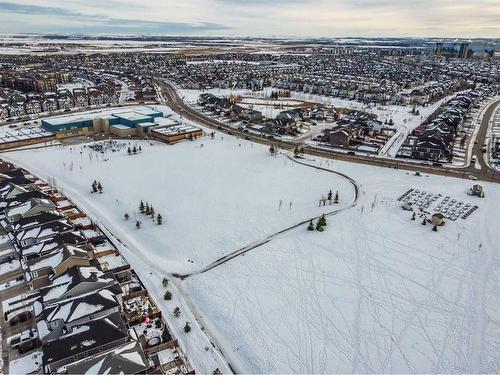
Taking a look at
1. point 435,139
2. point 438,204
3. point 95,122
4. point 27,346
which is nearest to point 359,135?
point 435,139

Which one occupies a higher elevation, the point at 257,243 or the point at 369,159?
the point at 369,159

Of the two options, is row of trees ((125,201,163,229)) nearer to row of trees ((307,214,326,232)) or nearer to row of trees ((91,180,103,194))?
row of trees ((91,180,103,194))

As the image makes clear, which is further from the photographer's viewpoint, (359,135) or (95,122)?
(95,122)

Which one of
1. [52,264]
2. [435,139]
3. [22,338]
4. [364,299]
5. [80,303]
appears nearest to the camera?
[22,338]

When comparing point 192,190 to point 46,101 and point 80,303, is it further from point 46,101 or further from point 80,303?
point 46,101

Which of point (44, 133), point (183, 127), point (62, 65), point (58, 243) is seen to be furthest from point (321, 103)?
point (62, 65)

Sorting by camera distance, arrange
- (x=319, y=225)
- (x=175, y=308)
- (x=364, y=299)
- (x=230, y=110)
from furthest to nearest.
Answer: (x=230, y=110)
(x=319, y=225)
(x=364, y=299)
(x=175, y=308)

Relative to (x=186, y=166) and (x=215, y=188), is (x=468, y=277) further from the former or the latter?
(x=186, y=166)
